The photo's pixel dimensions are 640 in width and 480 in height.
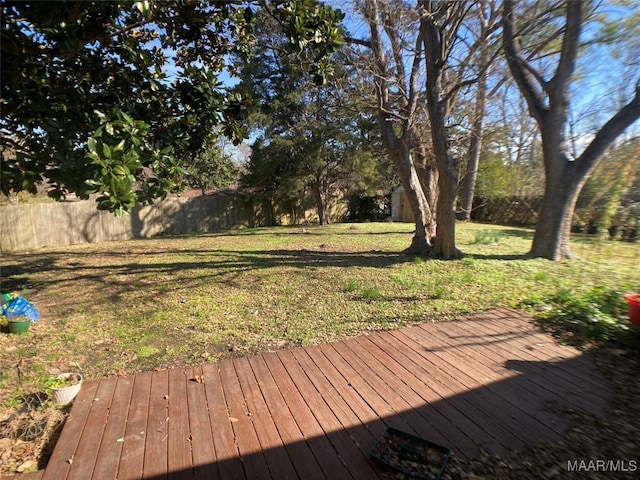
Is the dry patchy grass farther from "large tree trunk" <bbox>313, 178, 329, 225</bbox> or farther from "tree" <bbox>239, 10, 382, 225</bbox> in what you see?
"large tree trunk" <bbox>313, 178, 329, 225</bbox>

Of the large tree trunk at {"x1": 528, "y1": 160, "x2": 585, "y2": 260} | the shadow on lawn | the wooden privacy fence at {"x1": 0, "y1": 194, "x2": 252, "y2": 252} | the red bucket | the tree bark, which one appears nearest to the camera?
the red bucket

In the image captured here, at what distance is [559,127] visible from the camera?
23.4 feet

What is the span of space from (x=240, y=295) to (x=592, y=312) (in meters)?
4.55

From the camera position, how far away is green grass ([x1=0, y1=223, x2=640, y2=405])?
12.6 ft

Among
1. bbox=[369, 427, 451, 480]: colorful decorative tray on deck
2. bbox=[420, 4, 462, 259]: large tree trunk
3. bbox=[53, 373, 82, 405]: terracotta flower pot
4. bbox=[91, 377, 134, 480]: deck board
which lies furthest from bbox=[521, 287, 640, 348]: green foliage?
bbox=[53, 373, 82, 405]: terracotta flower pot

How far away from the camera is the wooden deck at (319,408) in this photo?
7.34ft

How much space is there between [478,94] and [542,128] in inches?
125

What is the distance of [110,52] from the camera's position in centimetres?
434

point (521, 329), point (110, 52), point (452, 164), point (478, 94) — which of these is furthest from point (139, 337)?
point (478, 94)

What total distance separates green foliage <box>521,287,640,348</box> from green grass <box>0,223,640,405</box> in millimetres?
353

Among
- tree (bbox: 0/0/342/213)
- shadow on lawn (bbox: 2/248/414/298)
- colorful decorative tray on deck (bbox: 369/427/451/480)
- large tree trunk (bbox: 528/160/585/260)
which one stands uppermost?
tree (bbox: 0/0/342/213)

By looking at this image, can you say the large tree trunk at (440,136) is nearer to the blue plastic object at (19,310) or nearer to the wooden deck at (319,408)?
the wooden deck at (319,408)

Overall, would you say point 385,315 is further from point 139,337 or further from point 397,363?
point 139,337

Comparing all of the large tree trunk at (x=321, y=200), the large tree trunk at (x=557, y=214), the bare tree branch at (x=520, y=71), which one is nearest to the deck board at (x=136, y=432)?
the large tree trunk at (x=557, y=214)
